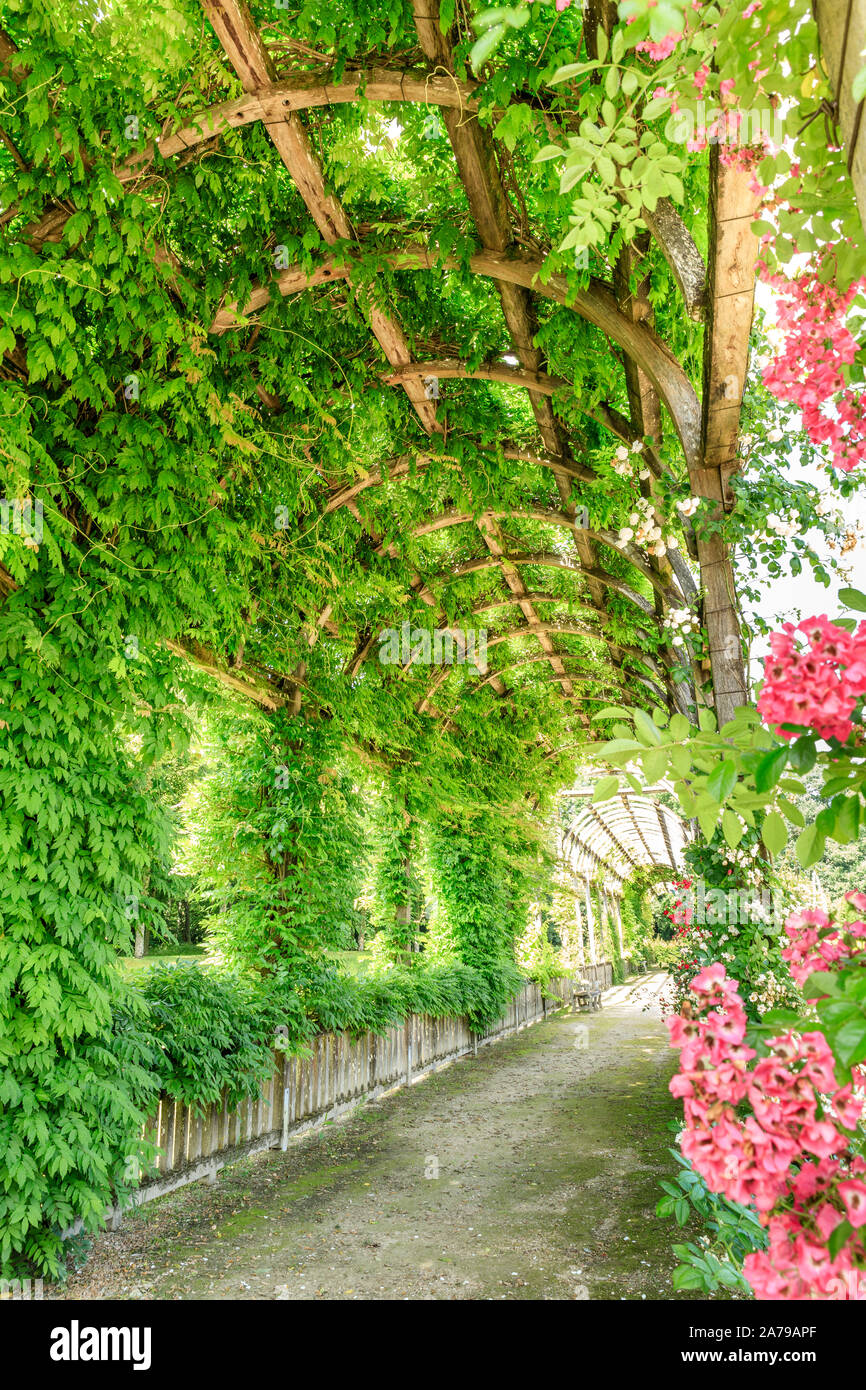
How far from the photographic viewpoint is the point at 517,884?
1364cm

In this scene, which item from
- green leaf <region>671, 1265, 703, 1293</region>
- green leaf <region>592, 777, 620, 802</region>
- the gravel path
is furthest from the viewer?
the gravel path

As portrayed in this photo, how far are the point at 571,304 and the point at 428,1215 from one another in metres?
5.19

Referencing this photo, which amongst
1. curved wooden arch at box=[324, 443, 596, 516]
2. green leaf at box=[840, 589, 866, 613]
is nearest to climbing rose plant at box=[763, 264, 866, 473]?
green leaf at box=[840, 589, 866, 613]

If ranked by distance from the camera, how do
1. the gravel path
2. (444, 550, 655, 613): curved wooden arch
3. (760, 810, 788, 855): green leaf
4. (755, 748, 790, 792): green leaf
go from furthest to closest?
(444, 550, 655, 613): curved wooden arch < the gravel path < (760, 810, 788, 855): green leaf < (755, 748, 790, 792): green leaf

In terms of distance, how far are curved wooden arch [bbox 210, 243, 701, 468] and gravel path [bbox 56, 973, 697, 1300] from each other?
13.1 feet

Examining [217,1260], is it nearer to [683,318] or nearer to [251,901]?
[251,901]

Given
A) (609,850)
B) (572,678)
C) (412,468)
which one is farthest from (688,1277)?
(609,850)

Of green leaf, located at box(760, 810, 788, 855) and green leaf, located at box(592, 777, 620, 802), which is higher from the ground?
green leaf, located at box(592, 777, 620, 802)

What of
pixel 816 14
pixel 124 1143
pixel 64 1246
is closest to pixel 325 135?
pixel 816 14

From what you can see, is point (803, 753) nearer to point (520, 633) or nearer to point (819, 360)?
point (819, 360)

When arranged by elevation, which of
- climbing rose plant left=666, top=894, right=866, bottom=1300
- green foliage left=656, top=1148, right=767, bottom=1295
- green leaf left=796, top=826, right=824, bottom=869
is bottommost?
green foliage left=656, top=1148, right=767, bottom=1295

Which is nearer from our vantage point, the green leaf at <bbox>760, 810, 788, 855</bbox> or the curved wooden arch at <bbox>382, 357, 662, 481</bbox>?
the green leaf at <bbox>760, 810, 788, 855</bbox>

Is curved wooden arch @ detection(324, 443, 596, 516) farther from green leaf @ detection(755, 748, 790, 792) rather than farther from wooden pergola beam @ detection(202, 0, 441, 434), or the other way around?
green leaf @ detection(755, 748, 790, 792)

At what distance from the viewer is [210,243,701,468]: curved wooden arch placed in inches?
136
